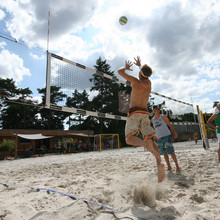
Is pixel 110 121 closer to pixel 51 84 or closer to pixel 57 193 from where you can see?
pixel 51 84

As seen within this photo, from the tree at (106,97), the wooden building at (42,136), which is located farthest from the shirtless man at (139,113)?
the wooden building at (42,136)

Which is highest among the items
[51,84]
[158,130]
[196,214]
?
[51,84]

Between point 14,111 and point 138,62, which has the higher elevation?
point 14,111

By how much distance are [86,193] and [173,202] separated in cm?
87

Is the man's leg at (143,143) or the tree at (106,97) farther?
the tree at (106,97)

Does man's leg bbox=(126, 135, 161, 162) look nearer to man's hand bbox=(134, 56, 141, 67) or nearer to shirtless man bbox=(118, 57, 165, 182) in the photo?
shirtless man bbox=(118, 57, 165, 182)

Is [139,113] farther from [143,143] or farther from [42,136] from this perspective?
[42,136]

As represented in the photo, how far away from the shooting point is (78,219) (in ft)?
4.14

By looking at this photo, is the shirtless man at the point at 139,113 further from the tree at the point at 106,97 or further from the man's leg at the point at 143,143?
the tree at the point at 106,97

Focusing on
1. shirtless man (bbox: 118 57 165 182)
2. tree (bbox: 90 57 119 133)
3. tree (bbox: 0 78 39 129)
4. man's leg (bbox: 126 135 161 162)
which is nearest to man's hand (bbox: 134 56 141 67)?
shirtless man (bbox: 118 57 165 182)

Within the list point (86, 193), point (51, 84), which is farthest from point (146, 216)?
point (51, 84)

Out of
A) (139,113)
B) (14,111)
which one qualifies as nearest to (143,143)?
(139,113)

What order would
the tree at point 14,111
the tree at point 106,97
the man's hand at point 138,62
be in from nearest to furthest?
the man's hand at point 138,62
the tree at point 106,97
the tree at point 14,111

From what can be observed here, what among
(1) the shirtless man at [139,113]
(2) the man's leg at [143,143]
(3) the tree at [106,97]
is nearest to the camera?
(2) the man's leg at [143,143]
